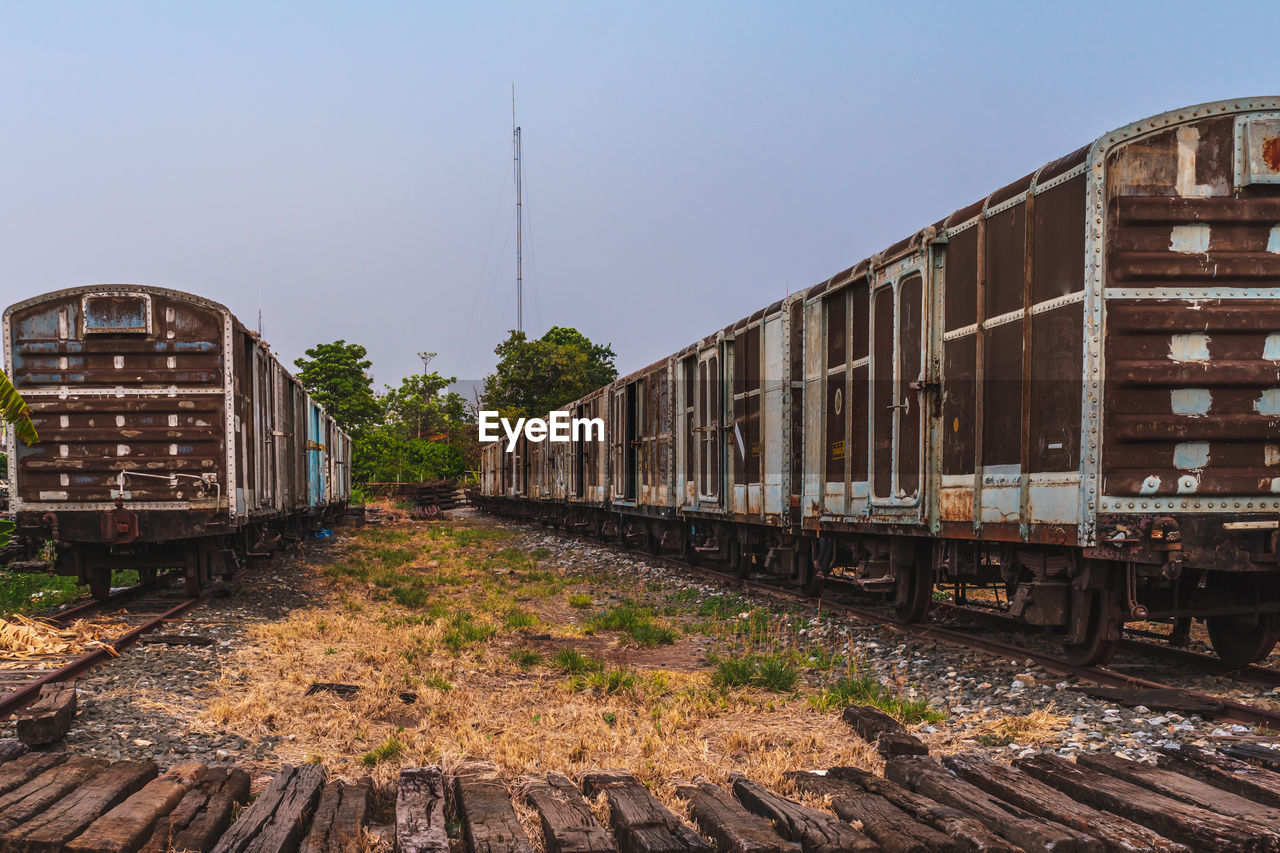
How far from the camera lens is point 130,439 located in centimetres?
1048

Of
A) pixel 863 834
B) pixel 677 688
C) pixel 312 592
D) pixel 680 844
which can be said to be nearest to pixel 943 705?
pixel 677 688

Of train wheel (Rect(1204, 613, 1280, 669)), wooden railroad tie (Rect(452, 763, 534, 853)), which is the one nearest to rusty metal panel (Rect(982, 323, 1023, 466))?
train wheel (Rect(1204, 613, 1280, 669))

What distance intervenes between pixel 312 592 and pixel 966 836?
37.2 ft

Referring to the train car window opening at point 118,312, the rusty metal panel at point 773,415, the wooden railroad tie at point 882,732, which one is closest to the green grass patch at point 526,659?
the wooden railroad tie at point 882,732

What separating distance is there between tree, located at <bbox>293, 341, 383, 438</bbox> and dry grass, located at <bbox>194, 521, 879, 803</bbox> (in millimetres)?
52312

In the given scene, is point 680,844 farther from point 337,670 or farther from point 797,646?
point 797,646

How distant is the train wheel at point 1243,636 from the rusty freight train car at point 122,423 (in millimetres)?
9575

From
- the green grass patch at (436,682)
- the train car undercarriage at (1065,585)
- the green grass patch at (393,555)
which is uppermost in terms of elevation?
the train car undercarriage at (1065,585)

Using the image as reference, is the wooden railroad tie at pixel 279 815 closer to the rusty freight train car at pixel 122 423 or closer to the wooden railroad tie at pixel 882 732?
the wooden railroad tie at pixel 882 732

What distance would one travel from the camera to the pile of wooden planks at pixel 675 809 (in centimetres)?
341

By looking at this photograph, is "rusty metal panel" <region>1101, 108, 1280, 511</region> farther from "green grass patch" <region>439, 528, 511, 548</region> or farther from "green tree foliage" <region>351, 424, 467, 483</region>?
"green tree foliage" <region>351, 424, 467, 483</region>

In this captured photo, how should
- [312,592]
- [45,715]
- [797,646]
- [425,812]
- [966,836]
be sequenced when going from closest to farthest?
[966,836], [425,812], [45,715], [797,646], [312,592]

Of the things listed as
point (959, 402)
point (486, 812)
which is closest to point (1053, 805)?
point (486, 812)

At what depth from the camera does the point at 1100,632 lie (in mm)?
6512
